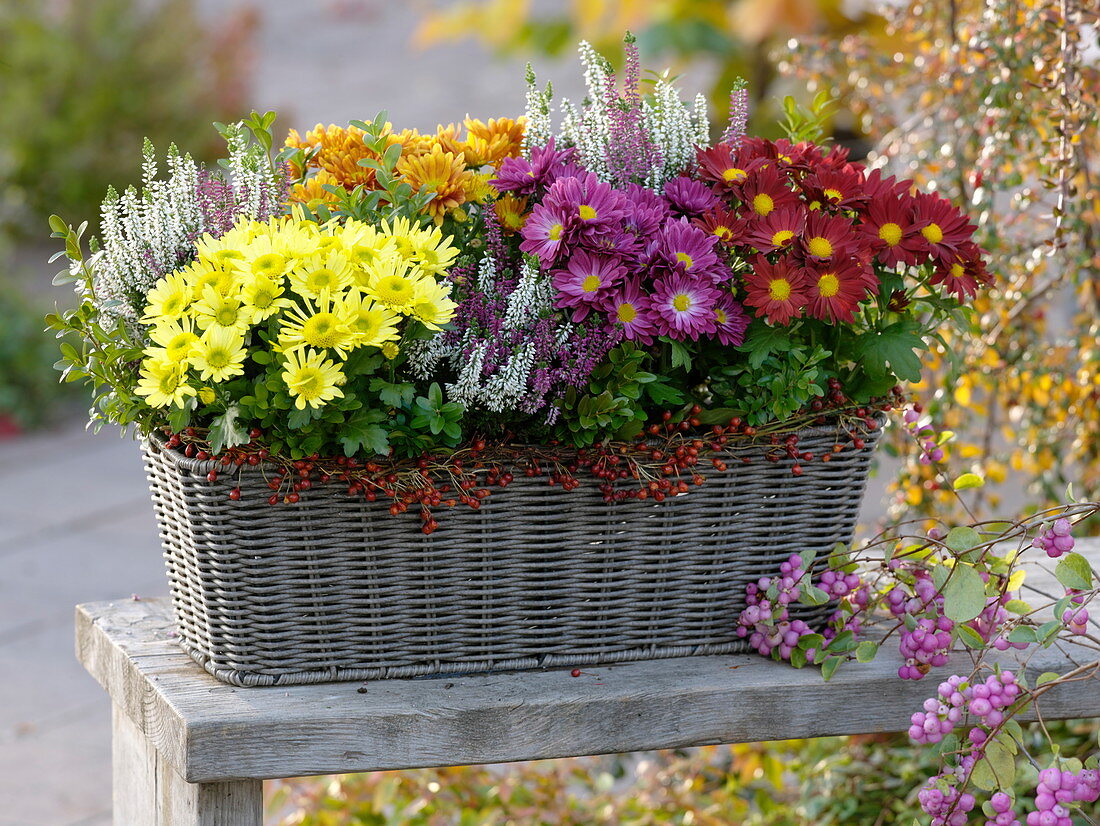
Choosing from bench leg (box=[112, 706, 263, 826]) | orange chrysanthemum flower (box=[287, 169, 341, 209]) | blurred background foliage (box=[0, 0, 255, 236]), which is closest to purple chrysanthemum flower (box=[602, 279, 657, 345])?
orange chrysanthemum flower (box=[287, 169, 341, 209])

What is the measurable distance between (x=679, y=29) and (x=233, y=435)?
660 cm

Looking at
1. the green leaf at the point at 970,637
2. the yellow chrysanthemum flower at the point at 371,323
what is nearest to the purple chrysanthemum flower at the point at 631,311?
the yellow chrysanthemum flower at the point at 371,323

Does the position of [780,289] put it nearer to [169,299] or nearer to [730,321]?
[730,321]

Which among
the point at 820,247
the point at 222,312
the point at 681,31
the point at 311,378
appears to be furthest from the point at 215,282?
the point at 681,31

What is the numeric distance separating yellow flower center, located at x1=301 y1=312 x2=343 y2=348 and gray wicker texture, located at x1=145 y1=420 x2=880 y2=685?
159 millimetres

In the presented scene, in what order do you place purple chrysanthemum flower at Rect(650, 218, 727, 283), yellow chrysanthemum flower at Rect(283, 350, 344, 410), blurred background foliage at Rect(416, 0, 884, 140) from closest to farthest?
yellow chrysanthemum flower at Rect(283, 350, 344, 410), purple chrysanthemum flower at Rect(650, 218, 727, 283), blurred background foliage at Rect(416, 0, 884, 140)

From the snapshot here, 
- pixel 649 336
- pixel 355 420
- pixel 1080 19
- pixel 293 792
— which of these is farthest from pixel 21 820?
pixel 1080 19

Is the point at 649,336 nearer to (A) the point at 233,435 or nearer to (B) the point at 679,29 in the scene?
(A) the point at 233,435

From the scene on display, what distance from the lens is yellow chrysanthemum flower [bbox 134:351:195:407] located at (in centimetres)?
113

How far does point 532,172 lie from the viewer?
1261 millimetres

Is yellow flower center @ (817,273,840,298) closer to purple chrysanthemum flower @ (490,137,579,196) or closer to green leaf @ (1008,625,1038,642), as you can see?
purple chrysanthemum flower @ (490,137,579,196)

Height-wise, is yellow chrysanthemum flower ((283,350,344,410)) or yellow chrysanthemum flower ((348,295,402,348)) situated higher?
yellow chrysanthemum flower ((348,295,402,348))

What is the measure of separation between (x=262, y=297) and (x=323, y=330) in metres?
0.07

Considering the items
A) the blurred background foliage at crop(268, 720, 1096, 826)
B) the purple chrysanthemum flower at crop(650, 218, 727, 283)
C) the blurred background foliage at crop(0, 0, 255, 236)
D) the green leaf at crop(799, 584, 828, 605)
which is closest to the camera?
the purple chrysanthemum flower at crop(650, 218, 727, 283)
